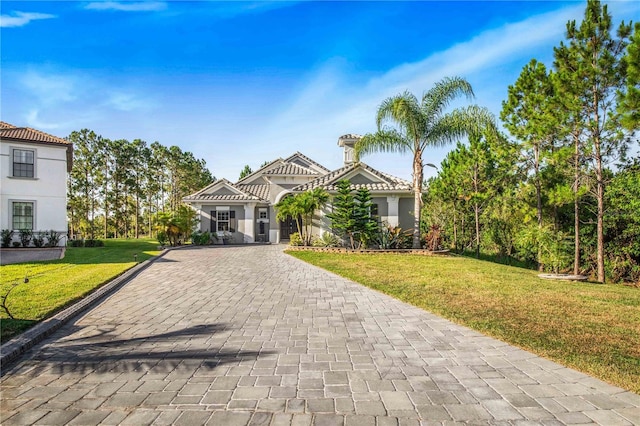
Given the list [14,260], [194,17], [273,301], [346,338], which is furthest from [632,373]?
[14,260]

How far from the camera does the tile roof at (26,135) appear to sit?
1722cm

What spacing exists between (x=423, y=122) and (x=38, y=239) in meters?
20.5

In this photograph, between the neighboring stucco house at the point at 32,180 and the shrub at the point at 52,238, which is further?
the shrub at the point at 52,238

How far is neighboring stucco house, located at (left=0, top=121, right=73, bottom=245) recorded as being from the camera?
1703 cm

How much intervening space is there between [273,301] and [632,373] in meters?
5.74

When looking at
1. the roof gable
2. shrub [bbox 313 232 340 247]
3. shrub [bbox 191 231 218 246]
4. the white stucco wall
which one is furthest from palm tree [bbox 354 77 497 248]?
the white stucco wall

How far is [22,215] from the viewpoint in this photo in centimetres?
1736

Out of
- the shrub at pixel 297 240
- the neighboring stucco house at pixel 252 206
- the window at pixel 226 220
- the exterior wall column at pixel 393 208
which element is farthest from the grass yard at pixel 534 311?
the window at pixel 226 220

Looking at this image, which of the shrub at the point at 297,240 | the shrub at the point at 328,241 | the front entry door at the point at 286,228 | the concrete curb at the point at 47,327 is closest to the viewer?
the concrete curb at the point at 47,327

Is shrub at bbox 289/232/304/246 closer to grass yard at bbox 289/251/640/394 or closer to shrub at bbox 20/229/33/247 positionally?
grass yard at bbox 289/251/640/394

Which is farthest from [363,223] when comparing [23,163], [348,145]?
[23,163]

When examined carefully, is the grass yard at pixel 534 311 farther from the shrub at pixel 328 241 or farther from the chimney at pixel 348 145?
the chimney at pixel 348 145

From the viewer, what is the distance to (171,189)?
1722 inches

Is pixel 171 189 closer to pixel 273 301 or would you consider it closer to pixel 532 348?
pixel 273 301
